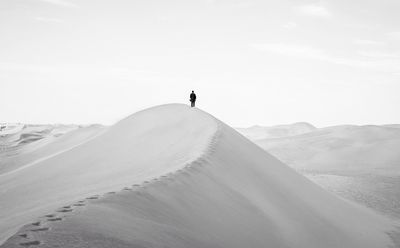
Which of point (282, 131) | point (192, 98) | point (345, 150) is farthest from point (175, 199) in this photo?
point (282, 131)

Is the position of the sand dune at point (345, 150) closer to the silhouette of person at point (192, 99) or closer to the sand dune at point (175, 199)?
the silhouette of person at point (192, 99)

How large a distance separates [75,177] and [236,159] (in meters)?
3.47

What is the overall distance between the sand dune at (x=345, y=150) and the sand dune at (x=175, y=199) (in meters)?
11.0

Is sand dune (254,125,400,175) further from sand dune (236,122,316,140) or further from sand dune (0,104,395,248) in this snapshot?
sand dune (236,122,316,140)

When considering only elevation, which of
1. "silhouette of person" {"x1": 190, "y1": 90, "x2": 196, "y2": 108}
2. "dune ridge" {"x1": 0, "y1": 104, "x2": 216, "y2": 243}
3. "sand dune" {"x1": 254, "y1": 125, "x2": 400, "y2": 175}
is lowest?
"sand dune" {"x1": 254, "y1": 125, "x2": 400, "y2": 175}

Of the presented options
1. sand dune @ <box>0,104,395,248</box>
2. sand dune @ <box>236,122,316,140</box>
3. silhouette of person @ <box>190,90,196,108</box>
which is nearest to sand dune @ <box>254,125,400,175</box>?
silhouette of person @ <box>190,90,196,108</box>

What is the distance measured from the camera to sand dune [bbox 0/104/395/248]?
292 cm

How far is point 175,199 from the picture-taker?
13.8 ft

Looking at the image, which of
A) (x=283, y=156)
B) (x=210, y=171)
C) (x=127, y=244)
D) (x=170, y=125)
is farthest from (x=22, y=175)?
(x=283, y=156)

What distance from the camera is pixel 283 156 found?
77.3 feet

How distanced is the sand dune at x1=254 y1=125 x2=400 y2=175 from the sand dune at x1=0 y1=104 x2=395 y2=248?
11.0 m

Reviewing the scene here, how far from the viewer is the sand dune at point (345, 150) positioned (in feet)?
62.9

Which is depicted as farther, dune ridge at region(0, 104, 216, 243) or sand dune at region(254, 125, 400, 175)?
sand dune at region(254, 125, 400, 175)

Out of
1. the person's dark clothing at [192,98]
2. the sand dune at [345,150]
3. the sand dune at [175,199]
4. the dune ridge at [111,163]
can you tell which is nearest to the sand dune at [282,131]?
the sand dune at [345,150]
